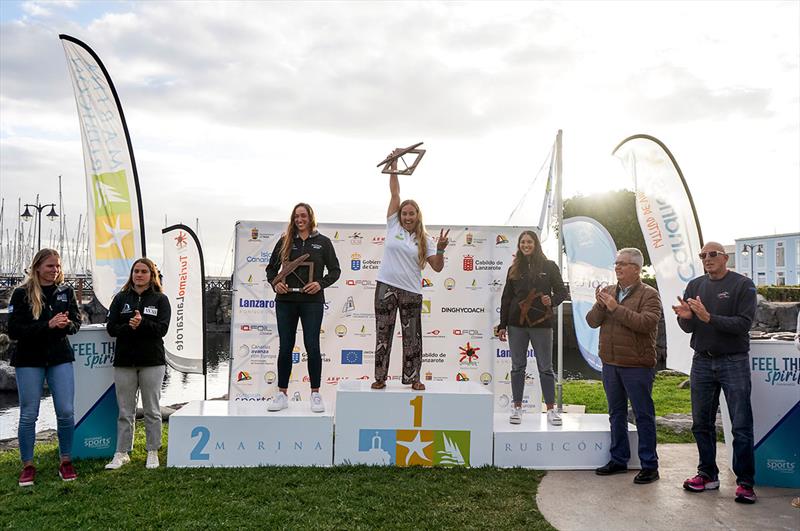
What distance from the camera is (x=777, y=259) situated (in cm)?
5638

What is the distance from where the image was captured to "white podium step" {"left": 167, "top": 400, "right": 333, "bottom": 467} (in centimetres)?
475

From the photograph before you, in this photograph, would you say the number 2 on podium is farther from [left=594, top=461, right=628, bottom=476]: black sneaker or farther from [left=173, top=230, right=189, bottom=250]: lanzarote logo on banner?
[left=173, top=230, right=189, bottom=250]: lanzarote logo on banner

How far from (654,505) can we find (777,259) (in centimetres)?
6137

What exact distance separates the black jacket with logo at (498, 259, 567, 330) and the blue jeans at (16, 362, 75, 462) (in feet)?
11.1

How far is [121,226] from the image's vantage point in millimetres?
5918

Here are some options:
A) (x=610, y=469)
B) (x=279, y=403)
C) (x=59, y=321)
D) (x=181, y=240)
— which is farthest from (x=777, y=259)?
(x=59, y=321)

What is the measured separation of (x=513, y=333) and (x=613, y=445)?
1.17m

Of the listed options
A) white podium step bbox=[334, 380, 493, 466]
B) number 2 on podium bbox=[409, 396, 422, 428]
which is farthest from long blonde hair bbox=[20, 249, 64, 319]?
number 2 on podium bbox=[409, 396, 422, 428]

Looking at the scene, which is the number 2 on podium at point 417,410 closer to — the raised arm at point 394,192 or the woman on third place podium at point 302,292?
the woman on third place podium at point 302,292

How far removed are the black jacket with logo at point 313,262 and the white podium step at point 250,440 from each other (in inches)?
36.3

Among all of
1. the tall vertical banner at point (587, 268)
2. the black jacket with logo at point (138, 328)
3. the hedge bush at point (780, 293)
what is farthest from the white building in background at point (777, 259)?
the black jacket with logo at point (138, 328)

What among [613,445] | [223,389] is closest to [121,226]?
[613,445]

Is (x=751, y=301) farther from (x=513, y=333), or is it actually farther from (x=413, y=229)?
(x=413, y=229)

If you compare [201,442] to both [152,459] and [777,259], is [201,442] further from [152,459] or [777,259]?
[777,259]
